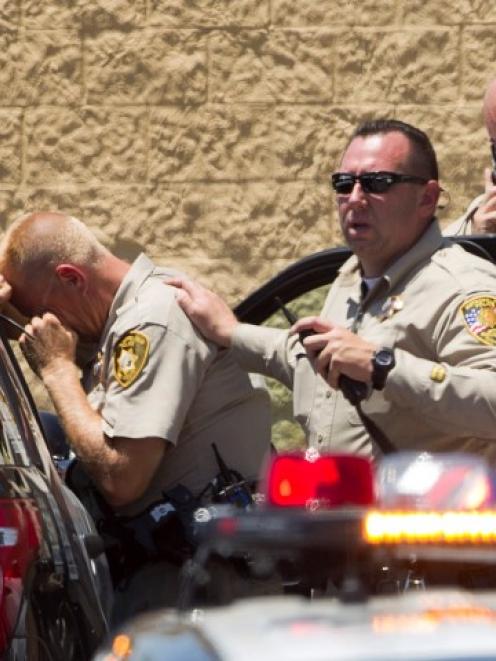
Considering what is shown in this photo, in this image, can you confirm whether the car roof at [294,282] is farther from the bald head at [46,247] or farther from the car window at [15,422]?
the car window at [15,422]

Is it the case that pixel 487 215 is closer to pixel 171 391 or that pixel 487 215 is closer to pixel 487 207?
pixel 487 207

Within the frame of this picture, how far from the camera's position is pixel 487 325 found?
5016 millimetres

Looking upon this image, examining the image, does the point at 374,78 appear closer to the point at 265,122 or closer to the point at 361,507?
the point at 265,122

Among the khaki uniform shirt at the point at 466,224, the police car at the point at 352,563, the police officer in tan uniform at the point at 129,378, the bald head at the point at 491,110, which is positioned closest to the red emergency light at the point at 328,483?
the police car at the point at 352,563

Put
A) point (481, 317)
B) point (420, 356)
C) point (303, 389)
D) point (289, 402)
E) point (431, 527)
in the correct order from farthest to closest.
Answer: point (289, 402) < point (303, 389) < point (420, 356) < point (481, 317) < point (431, 527)

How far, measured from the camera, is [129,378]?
551cm

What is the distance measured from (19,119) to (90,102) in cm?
38

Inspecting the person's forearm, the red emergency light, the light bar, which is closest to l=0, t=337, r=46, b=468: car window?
the person's forearm

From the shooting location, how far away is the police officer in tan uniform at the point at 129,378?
18.1 ft

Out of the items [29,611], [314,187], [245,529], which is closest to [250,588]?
[245,529]

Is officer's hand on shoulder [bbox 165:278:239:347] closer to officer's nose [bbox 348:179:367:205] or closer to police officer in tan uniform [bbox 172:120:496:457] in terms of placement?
police officer in tan uniform [bbox 172:120:496:457]

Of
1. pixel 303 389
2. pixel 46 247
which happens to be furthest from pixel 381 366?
pixel 46 247

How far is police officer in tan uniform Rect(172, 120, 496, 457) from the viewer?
16.2 ft

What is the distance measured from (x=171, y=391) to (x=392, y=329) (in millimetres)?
687
